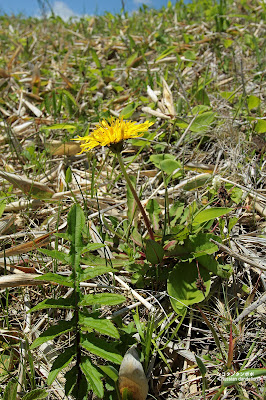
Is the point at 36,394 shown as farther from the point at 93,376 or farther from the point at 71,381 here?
the point at 93,376

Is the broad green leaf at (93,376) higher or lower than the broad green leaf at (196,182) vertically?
lower

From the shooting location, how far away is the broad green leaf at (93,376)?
1.07 meters

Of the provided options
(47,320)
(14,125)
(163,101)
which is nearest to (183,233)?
(47,320)

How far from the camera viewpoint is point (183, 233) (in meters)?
1.51

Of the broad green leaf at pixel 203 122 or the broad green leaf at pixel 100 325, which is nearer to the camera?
the broad green leaf at pixel 100 325

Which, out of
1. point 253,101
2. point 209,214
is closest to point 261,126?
point 253,101

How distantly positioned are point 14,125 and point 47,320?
2080 mm

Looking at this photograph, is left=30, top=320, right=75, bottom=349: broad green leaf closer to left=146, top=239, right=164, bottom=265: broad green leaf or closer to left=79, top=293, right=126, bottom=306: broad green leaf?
left=79, top=293, right=126, bottom=306: broad green leaf

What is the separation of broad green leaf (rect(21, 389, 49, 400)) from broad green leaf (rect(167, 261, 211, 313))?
596mm

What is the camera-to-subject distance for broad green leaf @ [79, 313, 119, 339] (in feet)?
3.73

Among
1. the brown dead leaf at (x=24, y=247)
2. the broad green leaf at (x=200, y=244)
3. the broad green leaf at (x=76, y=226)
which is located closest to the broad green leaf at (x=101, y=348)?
the broad green leaf at (x=76, y=226)

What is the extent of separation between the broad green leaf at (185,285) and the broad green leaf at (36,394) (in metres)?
0.60

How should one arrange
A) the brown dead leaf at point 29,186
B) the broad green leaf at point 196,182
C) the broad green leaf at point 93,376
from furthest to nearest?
the brown dead leaf at point 29,186 < the broad green leaf at point 196,182 < the broad green leaf at point 93,376

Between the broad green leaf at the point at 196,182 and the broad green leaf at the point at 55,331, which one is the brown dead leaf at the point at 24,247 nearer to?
the broad green leaf at the point at 55,331
